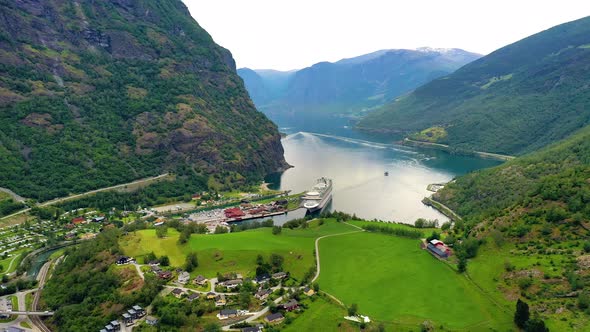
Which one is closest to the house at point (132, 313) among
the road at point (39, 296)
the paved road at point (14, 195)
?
the road at point (39, 296)

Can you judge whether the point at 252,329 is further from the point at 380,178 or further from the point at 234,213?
the point at 380,178

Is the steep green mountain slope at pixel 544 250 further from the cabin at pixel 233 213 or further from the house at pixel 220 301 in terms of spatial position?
the cabin at pixel 233 213

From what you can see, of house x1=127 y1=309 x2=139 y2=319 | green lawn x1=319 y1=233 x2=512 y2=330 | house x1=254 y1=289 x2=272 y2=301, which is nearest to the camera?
green lawn x1=319 y1=233 x2=512 y2=330

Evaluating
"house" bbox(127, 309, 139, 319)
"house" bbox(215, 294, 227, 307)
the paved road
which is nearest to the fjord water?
"house" bbox(215, 294, 227, 307)

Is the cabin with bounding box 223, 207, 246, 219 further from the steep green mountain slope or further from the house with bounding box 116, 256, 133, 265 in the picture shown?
the steep green mountain slope

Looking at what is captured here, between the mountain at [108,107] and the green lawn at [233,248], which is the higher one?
the mountain at [108,107]

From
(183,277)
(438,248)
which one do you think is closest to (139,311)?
(183,277)
